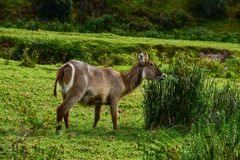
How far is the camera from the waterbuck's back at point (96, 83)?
33.9 ft

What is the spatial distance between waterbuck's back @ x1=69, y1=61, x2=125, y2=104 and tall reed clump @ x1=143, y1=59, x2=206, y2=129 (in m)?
0.60

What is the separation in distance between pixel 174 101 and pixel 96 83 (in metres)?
1.47

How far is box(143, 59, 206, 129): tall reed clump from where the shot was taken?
11023mm

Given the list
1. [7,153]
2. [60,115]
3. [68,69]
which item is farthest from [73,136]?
[7,153]

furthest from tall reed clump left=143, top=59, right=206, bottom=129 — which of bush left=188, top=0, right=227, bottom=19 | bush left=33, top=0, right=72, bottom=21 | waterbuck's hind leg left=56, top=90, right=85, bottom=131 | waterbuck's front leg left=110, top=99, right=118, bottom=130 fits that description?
bush left=188, top=0, right=227, bottom=19

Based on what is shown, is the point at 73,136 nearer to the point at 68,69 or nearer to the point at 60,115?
the point at 60,115

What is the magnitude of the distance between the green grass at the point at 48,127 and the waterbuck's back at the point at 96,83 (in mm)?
580

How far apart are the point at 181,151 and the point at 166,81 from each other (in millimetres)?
4514

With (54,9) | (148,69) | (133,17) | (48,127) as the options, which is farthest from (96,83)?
(133,17)

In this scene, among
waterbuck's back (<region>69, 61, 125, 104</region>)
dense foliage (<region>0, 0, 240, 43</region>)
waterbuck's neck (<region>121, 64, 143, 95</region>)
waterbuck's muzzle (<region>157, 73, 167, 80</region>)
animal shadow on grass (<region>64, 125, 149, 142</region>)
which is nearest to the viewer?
animal shadow on grass (<region>64, 125, 149, 142</region>)

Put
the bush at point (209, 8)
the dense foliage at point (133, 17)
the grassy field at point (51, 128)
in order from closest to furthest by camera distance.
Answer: the grassy field at point (51, 128) < the dense foliage at point (133, 17) < the bush at point (209, 8)

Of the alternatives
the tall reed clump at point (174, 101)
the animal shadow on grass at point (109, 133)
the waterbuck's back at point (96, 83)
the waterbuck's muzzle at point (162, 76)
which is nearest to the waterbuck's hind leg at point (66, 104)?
the waterbuck's back at point (96, 83)

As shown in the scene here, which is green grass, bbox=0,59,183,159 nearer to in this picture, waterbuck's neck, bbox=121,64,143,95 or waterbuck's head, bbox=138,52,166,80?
waterbuck's neck, bbox=121,64,143,95

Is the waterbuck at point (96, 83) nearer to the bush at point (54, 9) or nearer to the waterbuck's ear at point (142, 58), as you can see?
the waterbuck's ear at point (142, 58)
